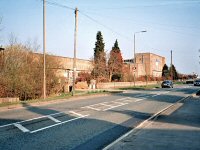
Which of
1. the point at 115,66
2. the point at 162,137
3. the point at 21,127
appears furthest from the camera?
the point at 115,66

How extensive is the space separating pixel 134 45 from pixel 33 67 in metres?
24.8

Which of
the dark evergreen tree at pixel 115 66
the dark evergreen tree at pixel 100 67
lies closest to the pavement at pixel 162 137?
the dark evergreen tree at pixel 100 67

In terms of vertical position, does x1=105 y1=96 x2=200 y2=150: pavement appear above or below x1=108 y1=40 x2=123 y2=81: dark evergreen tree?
below

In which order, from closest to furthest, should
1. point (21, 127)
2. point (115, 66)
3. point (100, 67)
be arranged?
1. point (21, 127)
2. point (100, 67)
3. point (115, 66)

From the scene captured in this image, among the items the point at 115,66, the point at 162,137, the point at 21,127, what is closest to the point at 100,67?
the point at 115,66

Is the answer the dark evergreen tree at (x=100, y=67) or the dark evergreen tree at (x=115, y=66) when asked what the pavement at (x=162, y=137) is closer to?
the dark evergreen tree at (x=100, y=67)

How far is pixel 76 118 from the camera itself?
13.3 metres

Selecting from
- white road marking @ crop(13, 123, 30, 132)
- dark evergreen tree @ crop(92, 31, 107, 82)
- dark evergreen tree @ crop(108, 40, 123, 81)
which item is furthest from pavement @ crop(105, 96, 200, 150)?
dark evergreen tree @ crop(108, 40, 123, 81)

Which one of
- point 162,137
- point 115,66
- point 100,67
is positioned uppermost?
point 115,66

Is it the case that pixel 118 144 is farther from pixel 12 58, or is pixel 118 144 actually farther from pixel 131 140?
pixel 12 58

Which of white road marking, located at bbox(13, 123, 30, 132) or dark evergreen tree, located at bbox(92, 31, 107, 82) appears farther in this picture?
dark evergreen tree, located at bbox(92, 31, 107, 82)

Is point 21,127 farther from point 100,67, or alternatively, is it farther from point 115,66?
point 115,66

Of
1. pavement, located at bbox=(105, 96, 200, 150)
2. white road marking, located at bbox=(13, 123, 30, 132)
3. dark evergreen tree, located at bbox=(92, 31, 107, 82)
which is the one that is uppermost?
dark evergreen tree, located at bbox=(92, 31, 107, 82)

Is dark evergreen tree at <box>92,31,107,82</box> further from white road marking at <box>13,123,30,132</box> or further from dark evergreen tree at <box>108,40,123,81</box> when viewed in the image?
white road marking at <box>13,123,30,132</box>
